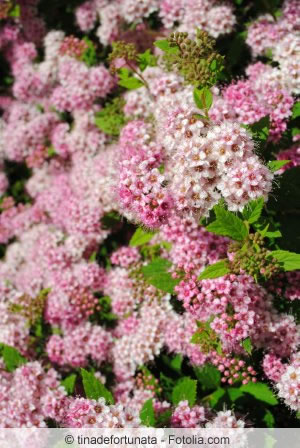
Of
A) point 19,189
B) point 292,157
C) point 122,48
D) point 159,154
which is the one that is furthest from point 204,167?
point 19,189

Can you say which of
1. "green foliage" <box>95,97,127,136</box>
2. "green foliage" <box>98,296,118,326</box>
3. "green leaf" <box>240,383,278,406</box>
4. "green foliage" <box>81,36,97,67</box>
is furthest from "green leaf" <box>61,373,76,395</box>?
"green foliage" <box>81,36,97,67</box>

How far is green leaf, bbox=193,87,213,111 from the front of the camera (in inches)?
103

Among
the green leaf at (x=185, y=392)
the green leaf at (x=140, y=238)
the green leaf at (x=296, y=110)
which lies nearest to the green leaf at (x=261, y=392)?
the green leaf at (x=185, y=392)

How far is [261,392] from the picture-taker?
3074 mm

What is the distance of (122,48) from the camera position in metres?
3.32

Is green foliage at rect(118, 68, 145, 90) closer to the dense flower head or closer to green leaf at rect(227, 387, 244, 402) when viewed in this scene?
the dense flower head

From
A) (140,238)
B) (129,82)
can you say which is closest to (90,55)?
(129,82)

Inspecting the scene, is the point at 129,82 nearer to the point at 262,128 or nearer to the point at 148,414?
the point at 262,128

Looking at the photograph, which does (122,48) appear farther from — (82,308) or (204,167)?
(82,308)

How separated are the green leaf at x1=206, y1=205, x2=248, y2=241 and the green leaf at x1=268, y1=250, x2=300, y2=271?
184 mm

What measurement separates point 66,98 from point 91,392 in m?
2.52

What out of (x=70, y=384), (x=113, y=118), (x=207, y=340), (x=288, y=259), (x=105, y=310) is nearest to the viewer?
(x=288, y=259)

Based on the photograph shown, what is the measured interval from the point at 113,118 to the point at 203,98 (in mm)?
1501

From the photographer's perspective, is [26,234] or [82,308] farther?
[26,234]
